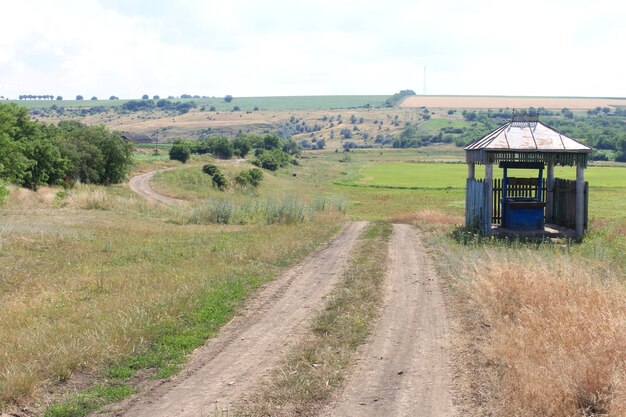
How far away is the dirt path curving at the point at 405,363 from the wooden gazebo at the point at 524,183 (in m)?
9.79

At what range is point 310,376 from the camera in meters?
8.86

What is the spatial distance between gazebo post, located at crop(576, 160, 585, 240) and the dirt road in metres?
10.7

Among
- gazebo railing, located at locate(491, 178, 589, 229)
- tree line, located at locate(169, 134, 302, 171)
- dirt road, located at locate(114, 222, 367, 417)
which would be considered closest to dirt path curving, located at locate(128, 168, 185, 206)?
tree line, located at locate(169, 134, 302, 171)

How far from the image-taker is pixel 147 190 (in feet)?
203

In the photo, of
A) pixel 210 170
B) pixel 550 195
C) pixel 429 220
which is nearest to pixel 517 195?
pixel 550 195

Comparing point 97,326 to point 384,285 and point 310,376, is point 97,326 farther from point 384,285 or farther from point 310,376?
point 384,285

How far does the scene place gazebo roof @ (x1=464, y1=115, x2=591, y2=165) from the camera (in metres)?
23.3

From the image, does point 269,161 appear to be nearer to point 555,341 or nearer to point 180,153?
point 180,153

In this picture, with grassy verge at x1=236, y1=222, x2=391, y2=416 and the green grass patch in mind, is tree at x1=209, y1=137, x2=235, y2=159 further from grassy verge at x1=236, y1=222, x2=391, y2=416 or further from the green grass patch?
the green grass patch

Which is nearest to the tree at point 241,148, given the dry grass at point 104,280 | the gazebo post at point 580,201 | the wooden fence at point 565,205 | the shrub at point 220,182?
the shrub at point 220,182

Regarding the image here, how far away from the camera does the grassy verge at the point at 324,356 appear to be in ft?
26.2

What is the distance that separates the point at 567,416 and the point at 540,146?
17.6 metres

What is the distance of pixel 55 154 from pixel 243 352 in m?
49.4

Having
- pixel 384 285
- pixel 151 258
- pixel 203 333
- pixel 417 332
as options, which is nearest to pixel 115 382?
pixel 203 333
